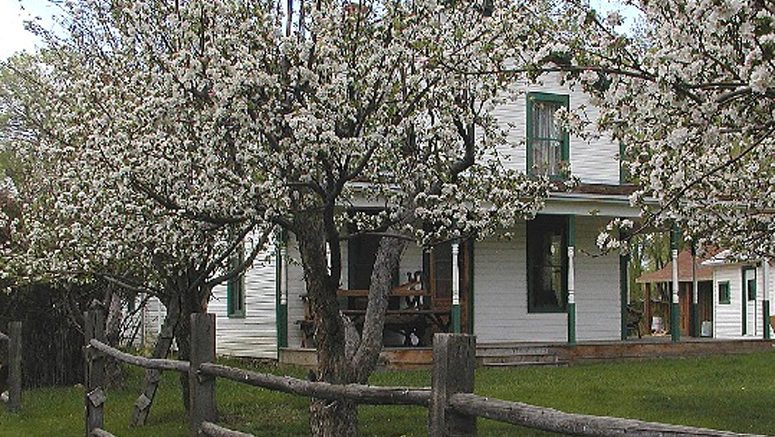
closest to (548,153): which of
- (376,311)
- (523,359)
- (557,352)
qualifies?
(557,352)

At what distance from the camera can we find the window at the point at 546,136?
2184cm

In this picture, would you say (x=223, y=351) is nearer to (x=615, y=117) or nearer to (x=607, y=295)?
(x=607, y=295)

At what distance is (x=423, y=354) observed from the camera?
62.6 feet

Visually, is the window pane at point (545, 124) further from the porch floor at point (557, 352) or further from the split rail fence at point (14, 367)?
the split rail fence at point (14, 367)

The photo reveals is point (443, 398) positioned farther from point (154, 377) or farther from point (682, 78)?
point (154, 377)

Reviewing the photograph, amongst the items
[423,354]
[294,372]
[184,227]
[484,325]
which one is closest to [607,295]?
[484,325]

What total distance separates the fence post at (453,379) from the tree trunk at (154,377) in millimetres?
8141

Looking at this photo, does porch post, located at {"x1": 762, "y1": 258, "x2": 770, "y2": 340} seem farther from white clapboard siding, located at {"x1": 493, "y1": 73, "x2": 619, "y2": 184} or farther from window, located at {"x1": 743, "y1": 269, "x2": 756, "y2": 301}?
window, located at {"x1": 743, "y1": 269, "x2": 756, "y2": 301}

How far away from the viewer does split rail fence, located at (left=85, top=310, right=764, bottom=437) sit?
3.73 m

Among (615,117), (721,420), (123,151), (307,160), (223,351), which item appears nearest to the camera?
(615,117)

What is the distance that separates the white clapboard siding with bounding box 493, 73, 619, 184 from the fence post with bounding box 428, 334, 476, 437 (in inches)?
670

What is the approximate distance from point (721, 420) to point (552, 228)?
10.2 meters

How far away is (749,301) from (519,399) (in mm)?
21745

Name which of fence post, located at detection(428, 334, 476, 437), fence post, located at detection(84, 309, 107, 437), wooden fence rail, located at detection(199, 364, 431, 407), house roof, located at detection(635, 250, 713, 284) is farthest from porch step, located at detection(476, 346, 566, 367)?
house roof, located at detection(635, 250, 713, 284)
